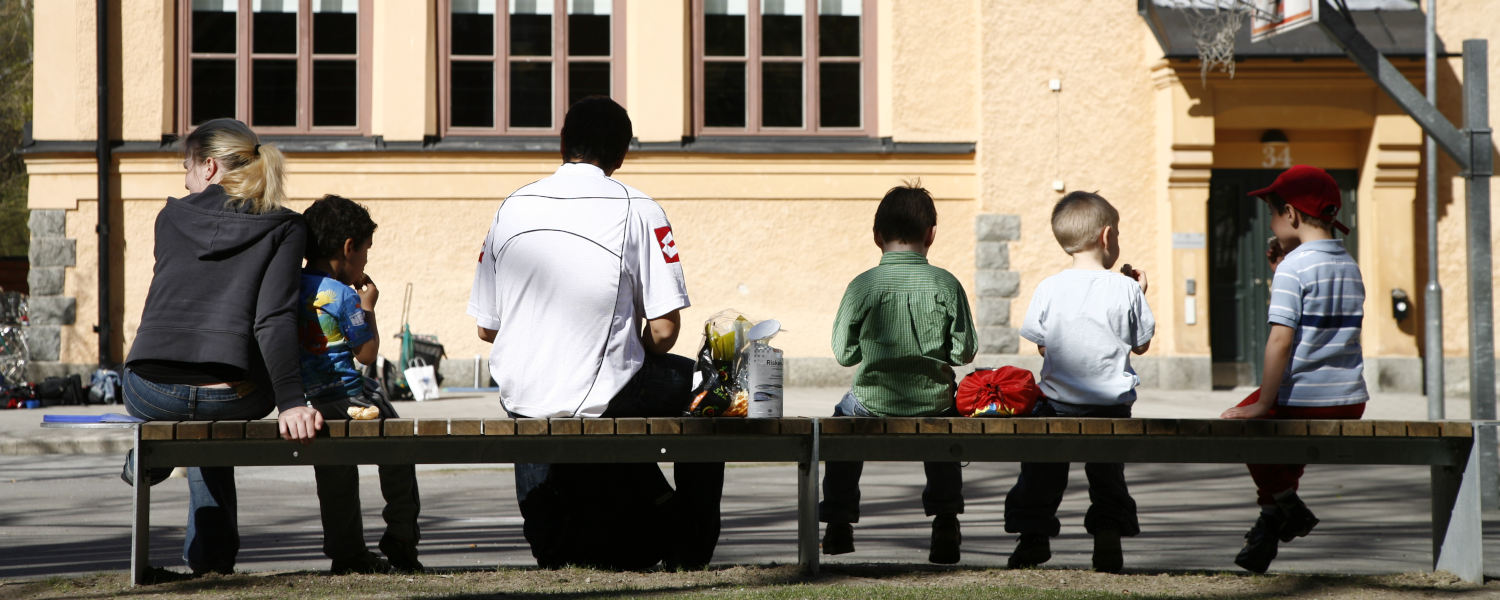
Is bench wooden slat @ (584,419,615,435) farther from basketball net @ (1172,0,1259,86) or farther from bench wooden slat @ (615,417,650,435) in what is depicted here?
basketball net @ (1172,0,1259,86)

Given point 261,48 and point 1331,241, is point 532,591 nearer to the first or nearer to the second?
point 1331,241

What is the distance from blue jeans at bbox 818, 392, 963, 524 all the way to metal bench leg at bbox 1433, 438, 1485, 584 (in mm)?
1619

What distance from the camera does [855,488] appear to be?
543 centimetres

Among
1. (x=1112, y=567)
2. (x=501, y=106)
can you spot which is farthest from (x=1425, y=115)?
(x=501, y=106)

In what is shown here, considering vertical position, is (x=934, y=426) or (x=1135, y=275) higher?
(x=1135, y=275)

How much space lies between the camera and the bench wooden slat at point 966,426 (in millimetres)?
4754

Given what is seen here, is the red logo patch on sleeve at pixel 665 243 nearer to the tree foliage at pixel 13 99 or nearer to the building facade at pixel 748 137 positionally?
the building facade at pixel 748 137

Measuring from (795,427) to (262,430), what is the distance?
1623 millimetres

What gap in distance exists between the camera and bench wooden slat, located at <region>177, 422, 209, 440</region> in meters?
4.38

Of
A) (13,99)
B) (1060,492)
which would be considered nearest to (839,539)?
(1060,492)

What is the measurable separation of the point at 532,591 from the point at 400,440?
0.62 m

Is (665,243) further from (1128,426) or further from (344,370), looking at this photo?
(1128,426)

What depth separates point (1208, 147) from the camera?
52.1 feet

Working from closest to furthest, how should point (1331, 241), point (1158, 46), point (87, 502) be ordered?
point (1331, 241)
point (87, 502)
point (1158, 46)
